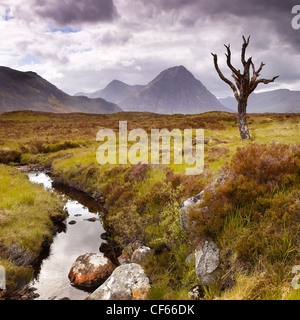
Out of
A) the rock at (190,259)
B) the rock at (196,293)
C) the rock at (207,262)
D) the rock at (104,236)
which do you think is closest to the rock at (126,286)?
the rock at (190,259)

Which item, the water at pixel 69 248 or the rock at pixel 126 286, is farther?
the water at pixel 69 248

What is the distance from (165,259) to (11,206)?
947 centimetres

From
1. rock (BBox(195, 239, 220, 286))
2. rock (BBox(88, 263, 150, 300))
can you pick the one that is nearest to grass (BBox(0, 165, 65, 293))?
rock (BBox(88, 263, 150, 300))

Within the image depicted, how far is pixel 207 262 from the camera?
612cm

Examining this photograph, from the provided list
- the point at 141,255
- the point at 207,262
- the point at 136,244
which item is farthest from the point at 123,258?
the point at 207,262

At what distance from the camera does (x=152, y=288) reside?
708 centimetres

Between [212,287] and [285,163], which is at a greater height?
[285,163]

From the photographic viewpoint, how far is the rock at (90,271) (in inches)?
350

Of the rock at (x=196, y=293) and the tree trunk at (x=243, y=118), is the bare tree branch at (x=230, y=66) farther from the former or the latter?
the rock at (x=196, y=293)

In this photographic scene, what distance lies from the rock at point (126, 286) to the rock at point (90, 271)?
168cm

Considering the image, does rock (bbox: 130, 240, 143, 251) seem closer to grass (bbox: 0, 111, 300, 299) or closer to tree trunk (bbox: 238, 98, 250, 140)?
grass (bbox: 0, 111, 300, 299)
